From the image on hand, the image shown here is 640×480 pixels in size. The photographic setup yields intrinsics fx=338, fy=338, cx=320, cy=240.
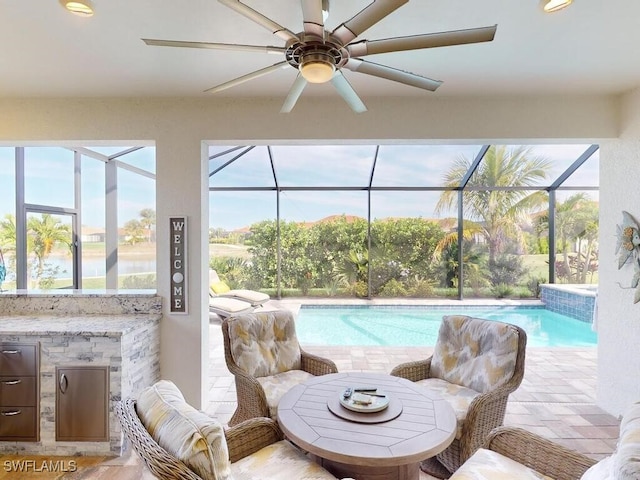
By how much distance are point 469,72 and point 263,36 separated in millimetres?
1575

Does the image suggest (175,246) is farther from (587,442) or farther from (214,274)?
(214,274)

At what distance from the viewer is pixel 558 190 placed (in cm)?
744

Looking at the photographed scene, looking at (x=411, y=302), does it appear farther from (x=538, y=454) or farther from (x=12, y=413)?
(x=12, y=413)

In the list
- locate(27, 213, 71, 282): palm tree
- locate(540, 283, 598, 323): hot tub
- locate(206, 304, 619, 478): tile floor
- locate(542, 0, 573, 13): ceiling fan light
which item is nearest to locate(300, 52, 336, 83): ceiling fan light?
locate(542, 0, 573, 13): ceiling fan light

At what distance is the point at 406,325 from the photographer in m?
6.54

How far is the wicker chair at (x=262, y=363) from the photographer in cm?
231

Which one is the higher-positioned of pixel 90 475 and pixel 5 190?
pixel 5 190

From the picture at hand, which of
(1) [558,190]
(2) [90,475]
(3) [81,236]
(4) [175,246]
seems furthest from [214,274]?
(1) [558,190]

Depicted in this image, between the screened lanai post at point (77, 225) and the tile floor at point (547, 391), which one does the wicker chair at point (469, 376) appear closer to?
the tile floor at point (547, 391)

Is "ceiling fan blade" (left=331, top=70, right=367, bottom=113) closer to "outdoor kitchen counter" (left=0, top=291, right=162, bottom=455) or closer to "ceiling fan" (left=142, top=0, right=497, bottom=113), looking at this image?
"ceiling fan" (left=142, top=0, right=497, bottom=113)

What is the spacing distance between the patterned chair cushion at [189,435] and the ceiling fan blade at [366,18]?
5.26 ft

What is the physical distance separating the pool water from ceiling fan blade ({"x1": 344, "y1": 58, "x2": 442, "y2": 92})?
14.7ft

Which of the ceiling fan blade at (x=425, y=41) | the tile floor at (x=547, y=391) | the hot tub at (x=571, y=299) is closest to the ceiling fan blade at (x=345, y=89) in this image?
the ceiling fan blade at (x=425, y=41)

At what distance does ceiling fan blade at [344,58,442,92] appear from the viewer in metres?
1.66
